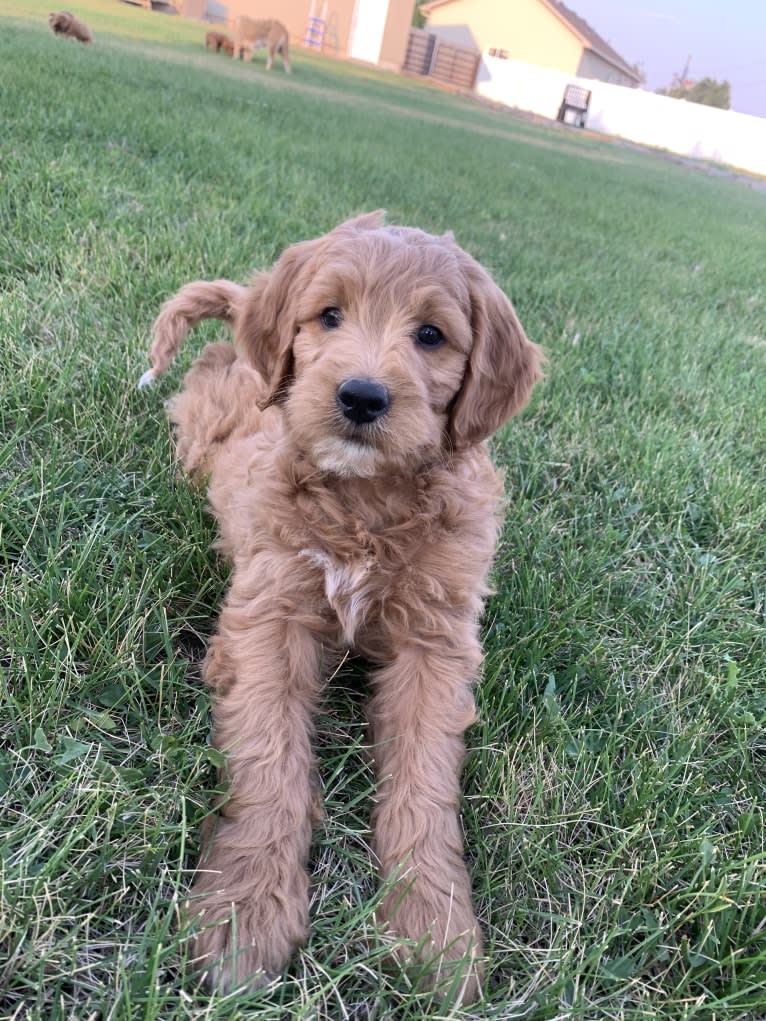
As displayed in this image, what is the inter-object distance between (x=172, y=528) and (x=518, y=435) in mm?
1940

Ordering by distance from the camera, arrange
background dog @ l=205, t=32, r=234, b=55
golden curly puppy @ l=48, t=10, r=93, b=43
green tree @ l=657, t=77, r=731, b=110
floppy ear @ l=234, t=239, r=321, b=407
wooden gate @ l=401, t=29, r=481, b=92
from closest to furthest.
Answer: floppy ear @ l=234, t=239, r=321, b=407, golden curly puppy @ l=48, t=10, r=93, b=43, background dog @ l=205, t=32, r=234, b=55, wooden gate @ l=401, t=29, r=481, b=92, green tree @ l=657, t=77, r=731, b=110

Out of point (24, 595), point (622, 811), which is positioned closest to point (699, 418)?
point (622, 811)

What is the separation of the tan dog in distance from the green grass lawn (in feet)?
74.8

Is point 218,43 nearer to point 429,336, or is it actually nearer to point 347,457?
point 429,336

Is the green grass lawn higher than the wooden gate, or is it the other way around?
the wooden gate

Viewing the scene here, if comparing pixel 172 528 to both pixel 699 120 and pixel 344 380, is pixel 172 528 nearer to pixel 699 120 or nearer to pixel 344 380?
pixel 344 380

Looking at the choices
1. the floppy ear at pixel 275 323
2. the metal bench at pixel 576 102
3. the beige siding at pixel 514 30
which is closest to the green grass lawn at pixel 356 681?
the floppy ear at pixel 275 323

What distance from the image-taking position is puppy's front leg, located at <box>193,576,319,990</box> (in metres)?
1.44

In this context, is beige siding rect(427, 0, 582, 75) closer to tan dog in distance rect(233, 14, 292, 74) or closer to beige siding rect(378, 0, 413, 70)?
beige siding rect(378, 0, 413, 70)

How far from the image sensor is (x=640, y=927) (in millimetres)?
1565

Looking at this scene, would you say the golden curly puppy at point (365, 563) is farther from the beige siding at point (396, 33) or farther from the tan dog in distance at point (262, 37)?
the beige siding at point (396, 33)

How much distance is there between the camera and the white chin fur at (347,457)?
1967 mm

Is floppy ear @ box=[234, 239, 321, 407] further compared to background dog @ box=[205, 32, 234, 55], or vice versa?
background dog @ box=[205, 32, 234, 55]

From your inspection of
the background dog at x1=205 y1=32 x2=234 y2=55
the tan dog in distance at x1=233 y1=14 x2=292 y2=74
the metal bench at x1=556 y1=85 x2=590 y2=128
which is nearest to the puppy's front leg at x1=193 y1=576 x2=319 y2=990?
the tan dog in distance at x1=233 y1=14 x2=292 y2=74
